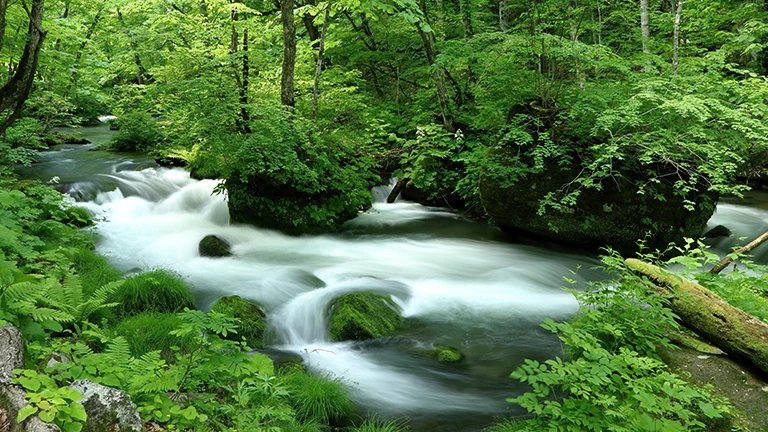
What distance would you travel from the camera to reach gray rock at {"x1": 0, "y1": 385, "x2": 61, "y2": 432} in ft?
6.81

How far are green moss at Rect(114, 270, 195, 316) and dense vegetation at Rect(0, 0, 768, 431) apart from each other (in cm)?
3

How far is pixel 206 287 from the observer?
270 inches

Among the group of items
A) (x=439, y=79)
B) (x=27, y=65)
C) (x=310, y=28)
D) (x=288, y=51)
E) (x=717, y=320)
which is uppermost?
(x=310, y=28)

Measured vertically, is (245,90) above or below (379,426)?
above

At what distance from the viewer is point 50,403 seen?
221 centimetres

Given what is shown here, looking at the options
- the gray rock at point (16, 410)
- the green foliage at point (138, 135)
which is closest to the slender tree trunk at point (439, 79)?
the gray rock at point (16, 410)

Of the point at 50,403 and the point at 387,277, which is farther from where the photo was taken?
the point at 387,277

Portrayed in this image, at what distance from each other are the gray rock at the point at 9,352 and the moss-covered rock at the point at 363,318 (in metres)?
3.37

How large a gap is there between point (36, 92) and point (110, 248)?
147 inches

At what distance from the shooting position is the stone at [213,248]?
27.2 feet

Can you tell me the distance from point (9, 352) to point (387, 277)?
17.9 feet

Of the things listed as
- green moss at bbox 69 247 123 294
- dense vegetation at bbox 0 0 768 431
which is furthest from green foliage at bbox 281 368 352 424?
green moss at bbox 69 247 123 294

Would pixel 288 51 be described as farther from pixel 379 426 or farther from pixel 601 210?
pixel 379 426

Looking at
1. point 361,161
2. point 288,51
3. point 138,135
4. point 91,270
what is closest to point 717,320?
point 361,161
